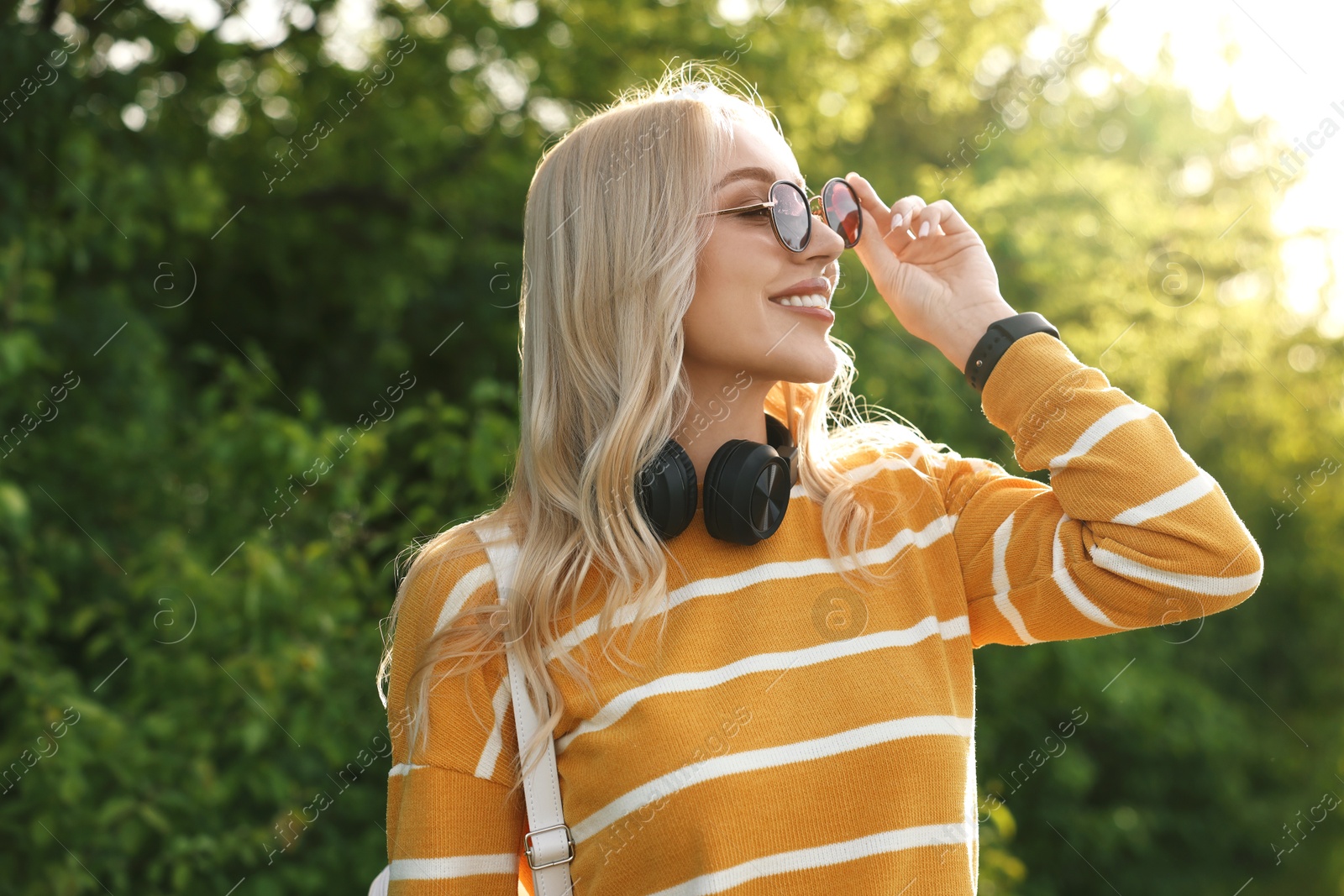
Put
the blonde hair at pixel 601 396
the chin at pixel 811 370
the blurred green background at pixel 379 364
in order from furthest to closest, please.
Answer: the blurred green background at pixel 379 364 < the chin at pixel 811 370 < the blonde hair at pixel 601 396

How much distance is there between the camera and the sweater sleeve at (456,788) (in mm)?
1460

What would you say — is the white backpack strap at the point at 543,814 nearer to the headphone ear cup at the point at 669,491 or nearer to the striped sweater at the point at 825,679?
the striped sweater at the point at 825,679

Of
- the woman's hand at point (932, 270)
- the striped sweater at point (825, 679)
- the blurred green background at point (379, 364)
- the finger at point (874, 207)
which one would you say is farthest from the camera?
the blurred green background at point (379, 364)

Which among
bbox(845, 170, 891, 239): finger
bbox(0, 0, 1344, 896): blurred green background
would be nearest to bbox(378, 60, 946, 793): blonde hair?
bbox(845, 170, 891, 239): finger

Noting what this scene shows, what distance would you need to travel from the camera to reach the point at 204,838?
2924 mm

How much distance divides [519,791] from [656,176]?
0.96 m

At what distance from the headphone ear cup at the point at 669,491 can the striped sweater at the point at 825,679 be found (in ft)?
0.18

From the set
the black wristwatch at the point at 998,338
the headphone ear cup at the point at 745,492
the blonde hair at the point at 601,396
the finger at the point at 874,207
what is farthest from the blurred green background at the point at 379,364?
the black wristwatch at the point at 998,338

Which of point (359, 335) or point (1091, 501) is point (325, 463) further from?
point (359, 335)

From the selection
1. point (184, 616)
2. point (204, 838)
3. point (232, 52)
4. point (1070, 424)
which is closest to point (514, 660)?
point (1070, 424)

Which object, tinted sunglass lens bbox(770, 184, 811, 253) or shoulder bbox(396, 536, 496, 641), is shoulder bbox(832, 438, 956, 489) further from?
shoulder bbox(396, 536, 496, 641)

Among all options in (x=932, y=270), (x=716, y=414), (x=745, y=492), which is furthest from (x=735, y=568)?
(x=932, y=270)

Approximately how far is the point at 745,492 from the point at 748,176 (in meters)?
0.52

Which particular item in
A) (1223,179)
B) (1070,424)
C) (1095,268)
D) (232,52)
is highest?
(232,52)
